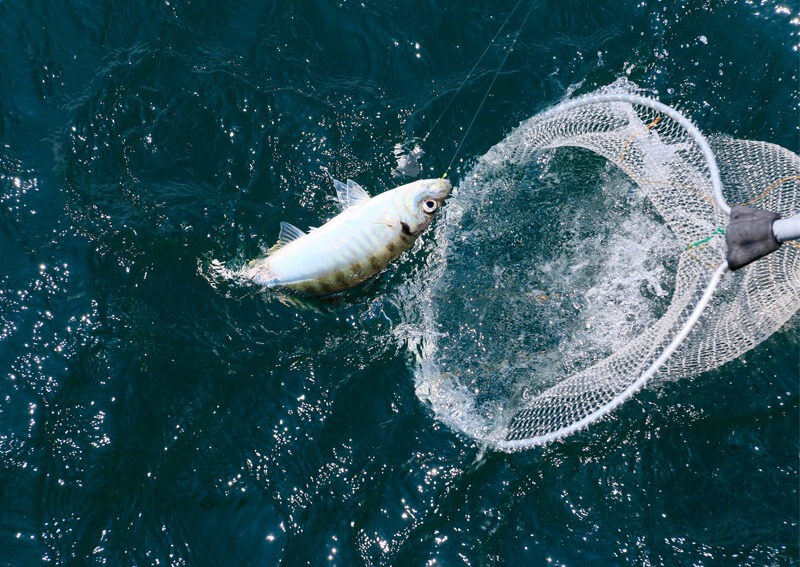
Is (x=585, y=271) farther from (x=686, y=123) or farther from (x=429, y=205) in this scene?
(x=429, y=205)

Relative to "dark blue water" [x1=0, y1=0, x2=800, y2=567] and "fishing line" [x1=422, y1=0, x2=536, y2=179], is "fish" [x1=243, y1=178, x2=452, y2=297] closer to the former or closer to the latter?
"dark blue water" [x1=0, y1=0, x2=800, y2=567]

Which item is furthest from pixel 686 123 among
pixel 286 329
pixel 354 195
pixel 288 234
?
pixel 286 329

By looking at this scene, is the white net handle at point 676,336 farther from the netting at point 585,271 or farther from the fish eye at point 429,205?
the fish eye at point 429,205

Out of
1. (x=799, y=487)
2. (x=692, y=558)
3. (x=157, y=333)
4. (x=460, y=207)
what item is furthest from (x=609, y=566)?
(x=157, y=333)

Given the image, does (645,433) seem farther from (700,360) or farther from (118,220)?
(118,220)

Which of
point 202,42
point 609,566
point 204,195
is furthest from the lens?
point 202,42

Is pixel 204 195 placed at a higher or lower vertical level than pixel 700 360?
higher
